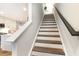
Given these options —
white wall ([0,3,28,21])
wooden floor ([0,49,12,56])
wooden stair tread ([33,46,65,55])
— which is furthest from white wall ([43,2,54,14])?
wooden floor ([0,49,12,56])

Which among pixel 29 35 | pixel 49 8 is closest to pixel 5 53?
pixel 29 35

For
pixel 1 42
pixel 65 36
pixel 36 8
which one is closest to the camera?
pixel 1 42

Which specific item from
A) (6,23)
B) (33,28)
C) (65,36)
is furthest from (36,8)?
(65,36)

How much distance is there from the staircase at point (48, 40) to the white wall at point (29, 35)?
0.27ft

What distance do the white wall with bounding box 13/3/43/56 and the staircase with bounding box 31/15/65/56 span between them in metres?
0.08

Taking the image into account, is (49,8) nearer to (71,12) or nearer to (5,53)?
(71,12)

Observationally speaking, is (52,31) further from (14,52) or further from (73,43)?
(14,52)

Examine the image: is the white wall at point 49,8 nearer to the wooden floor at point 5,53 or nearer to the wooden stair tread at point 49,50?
the wooden stair tread at point 49,50

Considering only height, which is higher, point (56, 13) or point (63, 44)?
point (56, 13)

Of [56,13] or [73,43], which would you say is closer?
[73,43]

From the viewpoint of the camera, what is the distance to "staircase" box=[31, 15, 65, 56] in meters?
2.02

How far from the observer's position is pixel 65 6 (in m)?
2.22

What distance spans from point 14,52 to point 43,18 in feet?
2.25

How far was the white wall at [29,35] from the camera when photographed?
6.45ft
